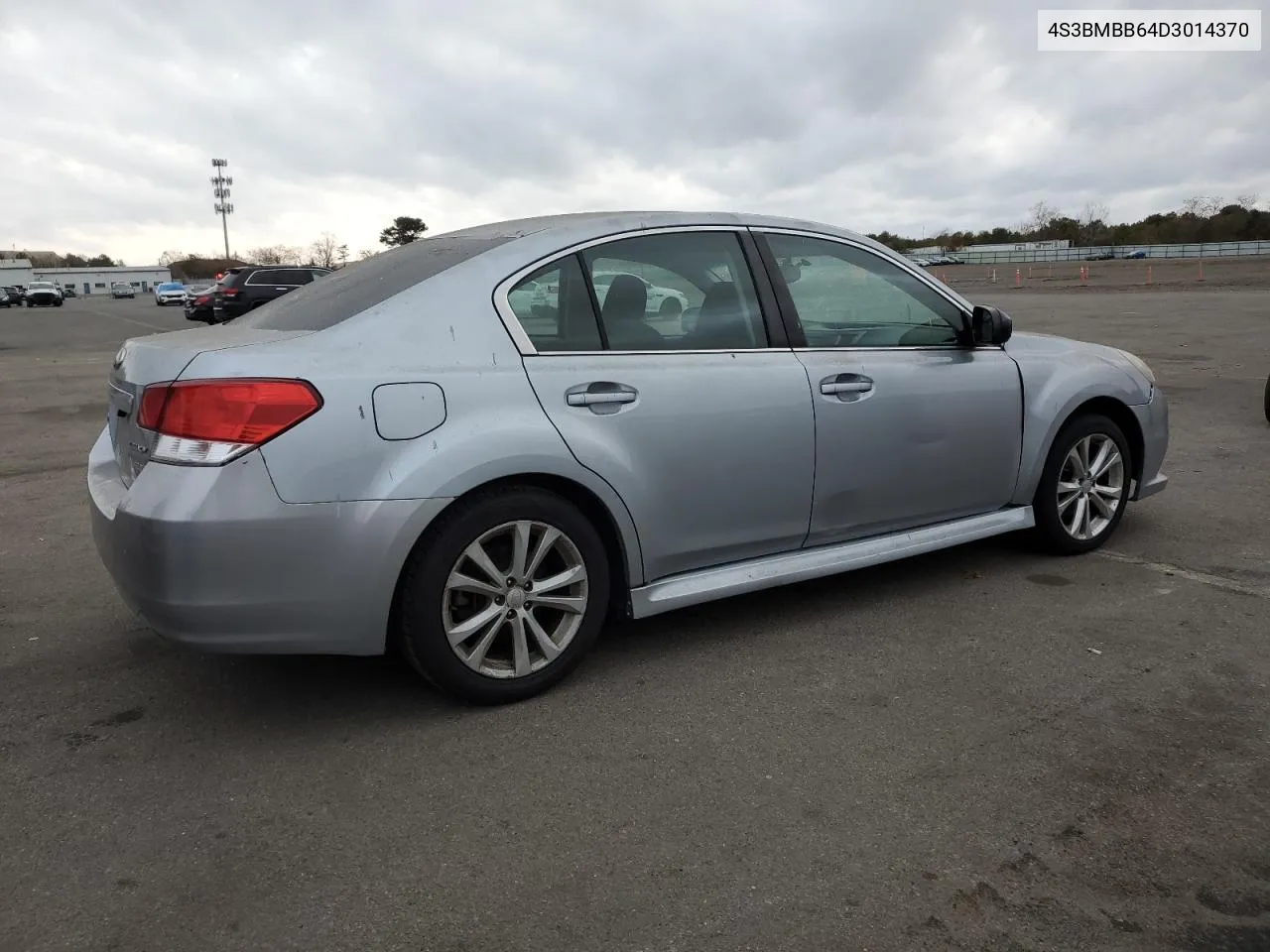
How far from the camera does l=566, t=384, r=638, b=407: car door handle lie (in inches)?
136

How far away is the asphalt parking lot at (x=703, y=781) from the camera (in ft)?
7.70

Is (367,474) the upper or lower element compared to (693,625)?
upper

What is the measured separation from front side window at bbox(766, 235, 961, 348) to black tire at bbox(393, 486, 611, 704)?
1297mm

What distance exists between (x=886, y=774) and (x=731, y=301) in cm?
185

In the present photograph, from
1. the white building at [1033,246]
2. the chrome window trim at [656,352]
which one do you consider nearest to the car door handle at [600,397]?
the chrome window trim at [656,352]

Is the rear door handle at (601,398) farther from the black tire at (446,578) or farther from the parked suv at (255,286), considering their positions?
the parked suv at (255,286)

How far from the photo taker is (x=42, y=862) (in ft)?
A: 8.47

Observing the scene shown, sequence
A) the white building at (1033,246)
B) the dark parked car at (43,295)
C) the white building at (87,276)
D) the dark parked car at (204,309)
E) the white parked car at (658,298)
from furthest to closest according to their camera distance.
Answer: the white building at (87,276) < the white building at (1033,246) < the dark parked car at (43,295) < the dark parked car at (204,309) < the white parked car at (658,298)

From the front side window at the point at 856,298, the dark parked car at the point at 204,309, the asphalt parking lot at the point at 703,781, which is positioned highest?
the dark parked car at the point at 204,309

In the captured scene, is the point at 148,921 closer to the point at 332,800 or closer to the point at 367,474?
the point at 332,800

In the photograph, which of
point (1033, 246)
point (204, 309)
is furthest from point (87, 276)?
point (204, 309)

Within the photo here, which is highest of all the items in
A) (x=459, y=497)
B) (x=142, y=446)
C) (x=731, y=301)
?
(x=731, y=301)

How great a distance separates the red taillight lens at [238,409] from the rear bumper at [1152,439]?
3.98m

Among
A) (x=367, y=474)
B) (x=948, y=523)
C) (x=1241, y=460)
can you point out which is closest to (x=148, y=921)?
(x=367, y=474)
